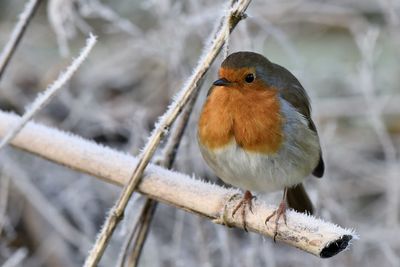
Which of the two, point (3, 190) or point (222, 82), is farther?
point (3, 190)

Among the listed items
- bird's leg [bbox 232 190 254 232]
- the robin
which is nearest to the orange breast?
the robin

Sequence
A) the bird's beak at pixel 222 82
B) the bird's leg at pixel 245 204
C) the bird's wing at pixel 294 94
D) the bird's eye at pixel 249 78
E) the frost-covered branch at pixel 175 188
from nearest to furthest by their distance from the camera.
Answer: the frost-covered branch at pixel 175 188
the bird's leg at pixel 245 204
the bird's beak at pixel 222 82
the bird's eye at pixel 249 78
the bird's wing at pixel 294 94

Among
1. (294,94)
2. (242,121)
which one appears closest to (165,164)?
(242,121)

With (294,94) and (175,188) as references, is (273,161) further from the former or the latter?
(175,188)

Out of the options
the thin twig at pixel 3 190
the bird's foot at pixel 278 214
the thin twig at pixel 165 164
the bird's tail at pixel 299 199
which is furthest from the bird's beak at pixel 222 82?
the thin twig at pixel 3 190

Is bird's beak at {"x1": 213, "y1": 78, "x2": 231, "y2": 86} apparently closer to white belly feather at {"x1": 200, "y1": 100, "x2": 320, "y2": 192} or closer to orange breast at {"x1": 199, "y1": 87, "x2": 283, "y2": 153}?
orange breast at {"x1": 199, "y1": 87, "x2": 283, "y2": 153}

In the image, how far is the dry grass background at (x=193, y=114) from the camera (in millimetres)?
3672

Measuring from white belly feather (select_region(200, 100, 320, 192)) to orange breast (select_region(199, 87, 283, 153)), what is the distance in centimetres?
2

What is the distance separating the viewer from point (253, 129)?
8.99 ft

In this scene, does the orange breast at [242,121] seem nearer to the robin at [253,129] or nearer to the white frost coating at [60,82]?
the robin at [253,129]

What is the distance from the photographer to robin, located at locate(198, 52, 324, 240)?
2.74 m

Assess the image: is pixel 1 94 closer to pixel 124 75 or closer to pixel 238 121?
pixel 124 75

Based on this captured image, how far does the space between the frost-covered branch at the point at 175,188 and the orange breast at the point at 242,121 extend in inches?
8.4

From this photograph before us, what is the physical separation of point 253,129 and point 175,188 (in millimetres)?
398
